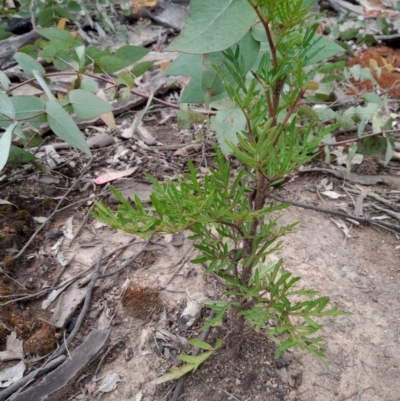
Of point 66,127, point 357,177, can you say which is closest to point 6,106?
point 66,127

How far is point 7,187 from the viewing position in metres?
1.86

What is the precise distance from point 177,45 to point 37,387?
984mm

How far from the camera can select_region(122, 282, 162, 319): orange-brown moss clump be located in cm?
135

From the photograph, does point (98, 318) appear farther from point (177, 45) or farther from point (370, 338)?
point (177, 45)

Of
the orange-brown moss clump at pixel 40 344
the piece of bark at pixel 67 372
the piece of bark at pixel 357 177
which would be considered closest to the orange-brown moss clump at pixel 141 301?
the piece of bark at pixel 67 372

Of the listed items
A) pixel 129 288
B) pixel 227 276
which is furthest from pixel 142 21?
pixel 227 276

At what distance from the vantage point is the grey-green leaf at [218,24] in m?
0.60

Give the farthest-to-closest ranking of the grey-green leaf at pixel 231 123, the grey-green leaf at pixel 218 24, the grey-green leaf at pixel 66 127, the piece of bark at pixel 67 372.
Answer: the grey-green leaf at pixel 66 127 → the piece of bark at pixel 67 372 → the grey-green leaf at pixel 231 123 → the grey-green leaf at pixel 218 24

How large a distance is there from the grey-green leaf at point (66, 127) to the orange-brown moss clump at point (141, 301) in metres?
0.50

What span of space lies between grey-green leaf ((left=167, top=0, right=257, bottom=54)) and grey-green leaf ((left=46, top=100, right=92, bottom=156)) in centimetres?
67

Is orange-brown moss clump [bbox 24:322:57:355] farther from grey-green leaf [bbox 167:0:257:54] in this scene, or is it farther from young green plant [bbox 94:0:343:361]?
grey-green leaf [bbox 167:0:257:54]

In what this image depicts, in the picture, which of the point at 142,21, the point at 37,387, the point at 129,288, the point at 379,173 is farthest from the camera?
the point at 142,21

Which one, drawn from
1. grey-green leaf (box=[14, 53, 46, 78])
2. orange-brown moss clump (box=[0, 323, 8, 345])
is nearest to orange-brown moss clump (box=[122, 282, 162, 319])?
orange-brown moss clump (box=[0, 323, 8, 345])

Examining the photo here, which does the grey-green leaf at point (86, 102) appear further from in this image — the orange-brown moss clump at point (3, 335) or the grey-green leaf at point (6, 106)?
the orange-brown moss clump at point (3, 335)
